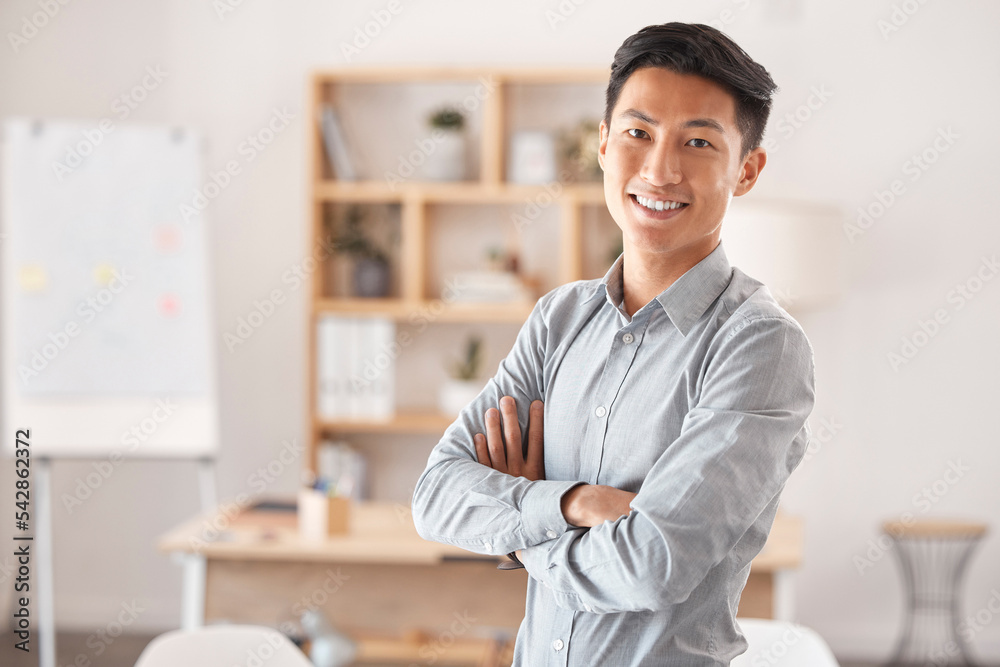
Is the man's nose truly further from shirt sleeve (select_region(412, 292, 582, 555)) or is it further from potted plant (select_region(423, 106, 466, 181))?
potted plant (select_region(423, 106, 466, 181))

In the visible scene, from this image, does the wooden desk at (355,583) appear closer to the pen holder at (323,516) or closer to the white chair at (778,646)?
the pen holder at (323,516)

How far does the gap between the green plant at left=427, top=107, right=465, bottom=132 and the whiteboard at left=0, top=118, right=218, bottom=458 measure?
37.3 inches

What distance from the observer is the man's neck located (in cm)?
127

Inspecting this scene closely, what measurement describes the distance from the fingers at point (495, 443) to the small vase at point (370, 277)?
2515 mm

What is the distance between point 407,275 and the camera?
12.3ft

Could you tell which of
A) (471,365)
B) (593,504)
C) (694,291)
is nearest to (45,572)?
(471,365)

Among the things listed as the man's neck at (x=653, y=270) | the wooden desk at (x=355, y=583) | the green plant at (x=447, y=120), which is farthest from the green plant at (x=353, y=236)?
the man's neck at (x=653, y=270)

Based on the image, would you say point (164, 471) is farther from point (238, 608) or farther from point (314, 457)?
point (238, 608)

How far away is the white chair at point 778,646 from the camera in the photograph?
1694mm

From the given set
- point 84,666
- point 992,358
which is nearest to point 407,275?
point 84,666

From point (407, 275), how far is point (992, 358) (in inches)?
98.0

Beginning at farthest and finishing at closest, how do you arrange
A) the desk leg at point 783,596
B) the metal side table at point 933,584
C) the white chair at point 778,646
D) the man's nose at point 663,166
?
the metal side table at point 933,584 < the desk leg at point 783,596 < the white chair at point 778,646 < the man's nose at point 663,166

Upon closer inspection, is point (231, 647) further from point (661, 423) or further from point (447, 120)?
point (447, 120)

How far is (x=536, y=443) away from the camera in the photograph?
1.34 m
